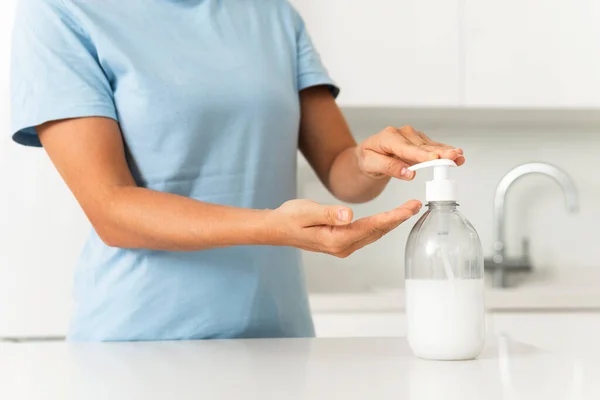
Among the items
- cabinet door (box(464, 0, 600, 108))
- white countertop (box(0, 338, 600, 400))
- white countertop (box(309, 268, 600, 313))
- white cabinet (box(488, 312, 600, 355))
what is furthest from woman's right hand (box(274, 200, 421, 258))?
cabinet door (box(464, 0, 600, 108))

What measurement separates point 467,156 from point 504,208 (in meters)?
0.22

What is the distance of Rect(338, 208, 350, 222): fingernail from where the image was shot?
69 centimetres

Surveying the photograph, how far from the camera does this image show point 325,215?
2.32 ft

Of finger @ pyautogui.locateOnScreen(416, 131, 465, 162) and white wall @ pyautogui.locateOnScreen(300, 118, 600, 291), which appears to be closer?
finger @ pyautogui.locateOnScreen(416, 131, 465, 162)

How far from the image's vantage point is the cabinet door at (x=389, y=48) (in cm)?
203

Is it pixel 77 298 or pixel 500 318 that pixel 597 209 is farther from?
pixel 77 298

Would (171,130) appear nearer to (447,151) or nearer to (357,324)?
(447,151)

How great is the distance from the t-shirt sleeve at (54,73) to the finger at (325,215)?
35cm

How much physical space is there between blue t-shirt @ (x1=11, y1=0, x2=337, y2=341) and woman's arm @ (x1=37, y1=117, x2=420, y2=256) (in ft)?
0.11

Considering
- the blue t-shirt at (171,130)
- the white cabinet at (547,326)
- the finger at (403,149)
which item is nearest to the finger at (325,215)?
the finger at (403,149)

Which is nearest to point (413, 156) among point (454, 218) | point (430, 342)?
point (454, 218)

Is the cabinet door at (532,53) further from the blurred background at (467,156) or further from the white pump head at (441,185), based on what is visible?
the white pump head at (441,185)

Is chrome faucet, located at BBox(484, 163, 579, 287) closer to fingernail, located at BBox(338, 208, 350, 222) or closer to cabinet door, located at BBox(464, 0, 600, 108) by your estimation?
cabinet door, located at BBox(464, 0, 600, 108)

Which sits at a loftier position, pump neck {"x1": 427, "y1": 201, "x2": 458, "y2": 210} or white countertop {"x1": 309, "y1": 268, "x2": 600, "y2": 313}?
pump neck {"x1": 427, "y1": 201, "x2": 458, "y2": 210}
